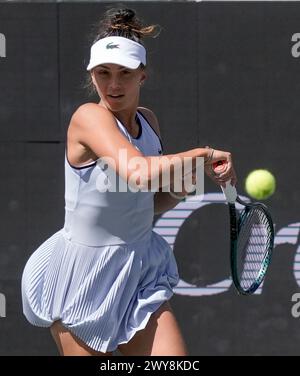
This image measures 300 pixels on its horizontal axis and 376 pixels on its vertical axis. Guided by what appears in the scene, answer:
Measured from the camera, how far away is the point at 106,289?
10.4 feet

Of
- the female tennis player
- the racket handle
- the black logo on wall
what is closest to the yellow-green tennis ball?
the racket handle

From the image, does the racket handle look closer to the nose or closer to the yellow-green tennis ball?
the yellow-green tennis ball

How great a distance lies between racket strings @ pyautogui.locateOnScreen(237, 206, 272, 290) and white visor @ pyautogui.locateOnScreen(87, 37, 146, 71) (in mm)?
850

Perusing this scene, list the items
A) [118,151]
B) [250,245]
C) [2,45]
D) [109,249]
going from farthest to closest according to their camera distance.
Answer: [2,45] < [250,245] < [109,249] < [118,151]

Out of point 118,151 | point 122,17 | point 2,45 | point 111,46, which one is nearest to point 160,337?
point 118,151

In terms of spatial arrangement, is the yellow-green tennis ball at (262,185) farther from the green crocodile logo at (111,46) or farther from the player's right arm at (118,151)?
the green crocodile logo at (111,46)

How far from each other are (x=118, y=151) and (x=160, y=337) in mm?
626

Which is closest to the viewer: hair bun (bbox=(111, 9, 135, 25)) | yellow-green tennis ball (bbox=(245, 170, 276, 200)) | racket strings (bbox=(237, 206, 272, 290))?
hair bun (bbox=(111, 9, 135, 25))

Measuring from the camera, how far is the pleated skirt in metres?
3.14

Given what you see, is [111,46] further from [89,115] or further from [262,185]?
[262,185]

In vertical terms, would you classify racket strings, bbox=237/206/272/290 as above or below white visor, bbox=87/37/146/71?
below

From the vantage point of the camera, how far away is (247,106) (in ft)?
16.1

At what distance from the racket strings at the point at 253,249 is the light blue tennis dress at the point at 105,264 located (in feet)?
1.87
